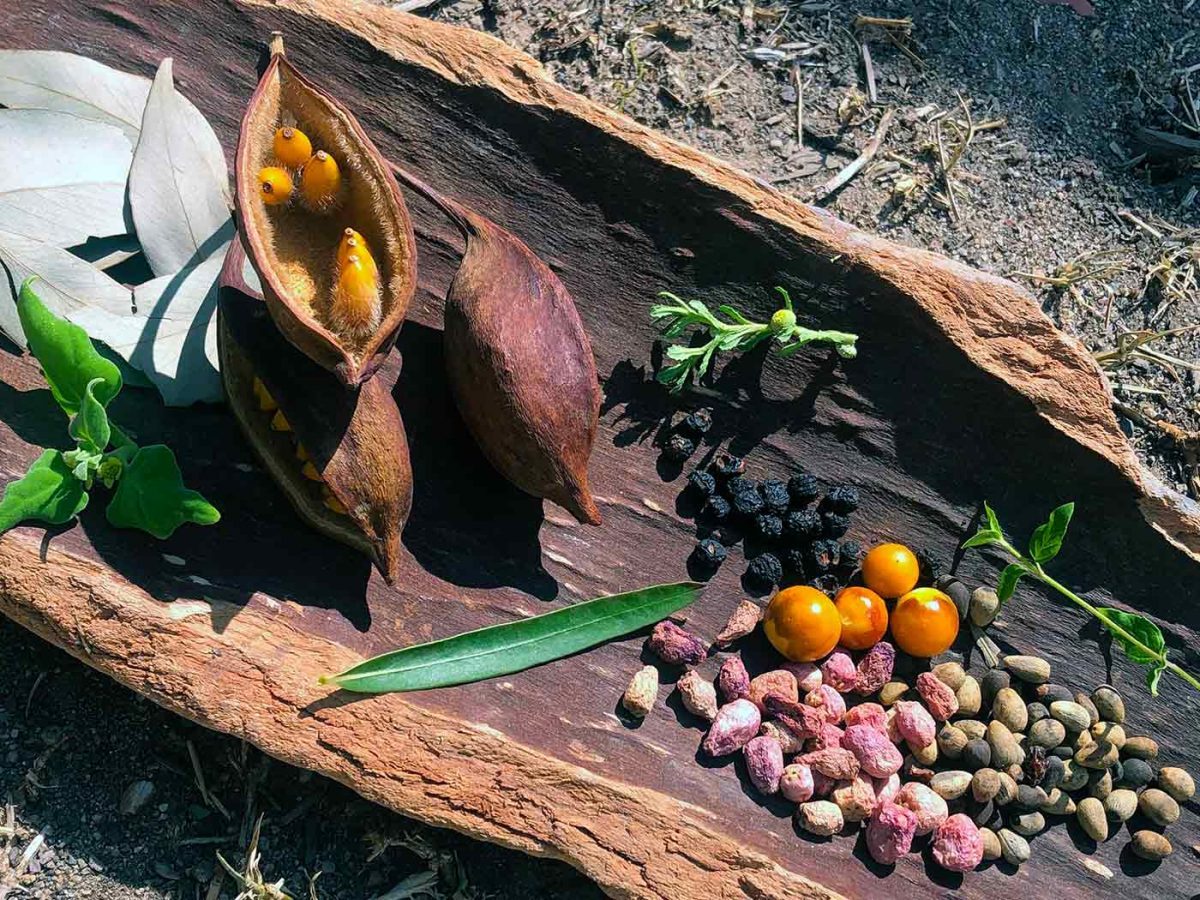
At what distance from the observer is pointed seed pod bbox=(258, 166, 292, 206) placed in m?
1.77

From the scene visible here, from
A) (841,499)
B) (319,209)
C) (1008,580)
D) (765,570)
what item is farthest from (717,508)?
(319,209)

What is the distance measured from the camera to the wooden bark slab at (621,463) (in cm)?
187

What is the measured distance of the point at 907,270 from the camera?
6.97ft

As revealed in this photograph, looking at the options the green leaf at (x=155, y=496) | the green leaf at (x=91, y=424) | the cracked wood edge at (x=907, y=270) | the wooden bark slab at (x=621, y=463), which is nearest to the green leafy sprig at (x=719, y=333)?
the wooden bark slab at (x=621, y=463)

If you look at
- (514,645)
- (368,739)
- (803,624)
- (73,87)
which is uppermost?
(73,87)

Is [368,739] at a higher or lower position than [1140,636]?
lower

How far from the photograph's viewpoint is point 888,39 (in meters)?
2.95

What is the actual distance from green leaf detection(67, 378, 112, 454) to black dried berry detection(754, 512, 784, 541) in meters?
1.25

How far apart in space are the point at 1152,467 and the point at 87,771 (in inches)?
106

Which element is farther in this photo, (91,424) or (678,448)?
(678,448)

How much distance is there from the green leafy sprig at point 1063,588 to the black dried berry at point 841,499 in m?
0.24

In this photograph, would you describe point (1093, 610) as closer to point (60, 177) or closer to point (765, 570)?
point (765, 570)

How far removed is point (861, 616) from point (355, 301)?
3.88ft

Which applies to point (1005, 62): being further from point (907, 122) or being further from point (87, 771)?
point (87, 771)
